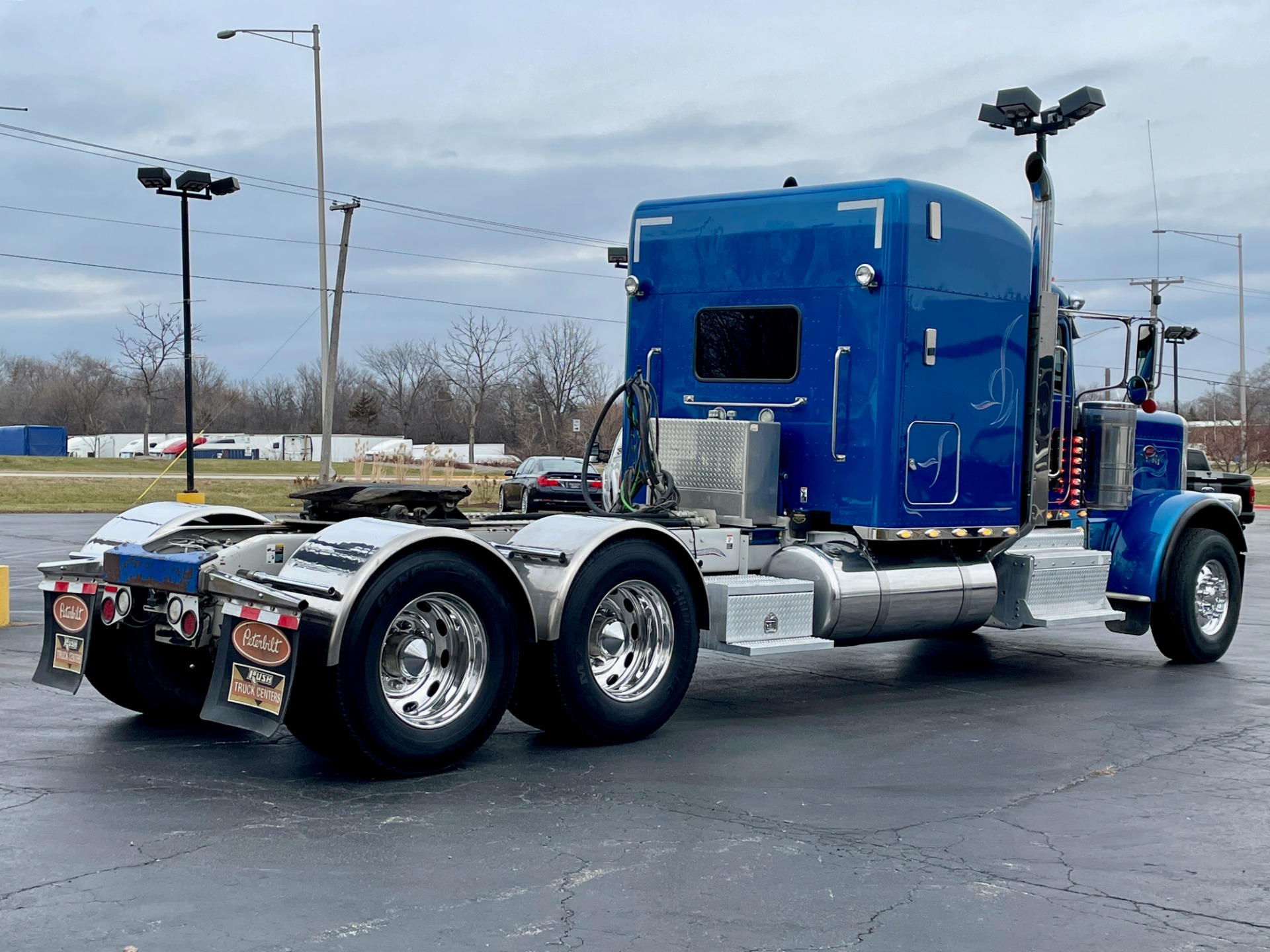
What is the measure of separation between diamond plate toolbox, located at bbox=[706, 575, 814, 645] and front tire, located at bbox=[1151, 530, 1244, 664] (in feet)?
12.7

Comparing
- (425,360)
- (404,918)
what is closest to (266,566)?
(404,918)

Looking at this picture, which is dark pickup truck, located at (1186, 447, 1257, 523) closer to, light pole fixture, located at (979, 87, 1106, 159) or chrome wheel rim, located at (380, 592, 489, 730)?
light pole fixture, located at (979, 87, 1106, 159)

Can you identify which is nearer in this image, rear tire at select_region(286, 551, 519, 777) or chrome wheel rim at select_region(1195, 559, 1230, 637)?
rear tire at select_region(286, 551, 519, 777)

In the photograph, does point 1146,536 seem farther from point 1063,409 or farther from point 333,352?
point 333,352

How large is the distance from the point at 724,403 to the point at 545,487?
18.7m

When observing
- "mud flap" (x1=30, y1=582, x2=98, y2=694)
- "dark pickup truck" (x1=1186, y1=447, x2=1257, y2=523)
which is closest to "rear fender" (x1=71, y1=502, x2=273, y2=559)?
"mud flap" (x1=30, y1=582, x2=98, y2=694)

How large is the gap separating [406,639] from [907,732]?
123 inches

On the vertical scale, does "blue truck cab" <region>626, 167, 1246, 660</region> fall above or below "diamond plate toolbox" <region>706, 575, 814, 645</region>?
above

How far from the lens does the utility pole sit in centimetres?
3738

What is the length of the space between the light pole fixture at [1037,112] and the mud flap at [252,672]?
6.53 metres

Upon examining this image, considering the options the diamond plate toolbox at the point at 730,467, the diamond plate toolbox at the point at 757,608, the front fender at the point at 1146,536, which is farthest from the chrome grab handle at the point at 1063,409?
the diamond plate toolbox at the point at 757,608

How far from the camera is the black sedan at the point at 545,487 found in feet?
89.7

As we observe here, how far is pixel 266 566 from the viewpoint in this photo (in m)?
7.58

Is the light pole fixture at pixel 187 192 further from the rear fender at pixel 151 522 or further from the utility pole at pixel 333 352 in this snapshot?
the rear fender at pixel 151 522
